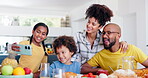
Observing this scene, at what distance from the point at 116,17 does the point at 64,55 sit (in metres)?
4.27

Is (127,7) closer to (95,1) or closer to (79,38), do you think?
(95,1)

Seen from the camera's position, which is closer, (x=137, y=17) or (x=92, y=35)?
(x=92, y=35)

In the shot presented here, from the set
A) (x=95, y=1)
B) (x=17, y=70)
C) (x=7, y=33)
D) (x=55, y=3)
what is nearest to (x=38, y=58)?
(x=17, y=70)

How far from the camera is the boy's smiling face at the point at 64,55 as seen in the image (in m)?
1.96

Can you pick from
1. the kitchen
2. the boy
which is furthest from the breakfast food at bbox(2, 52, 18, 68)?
the kitchen

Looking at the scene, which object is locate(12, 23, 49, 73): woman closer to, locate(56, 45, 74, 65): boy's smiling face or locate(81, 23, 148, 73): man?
locate(56, 45, 74, 65): boy's smiling face

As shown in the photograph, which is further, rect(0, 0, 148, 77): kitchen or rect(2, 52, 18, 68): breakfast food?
rect(0, 0, 148, 77): kitchen

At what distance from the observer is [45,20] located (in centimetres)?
852

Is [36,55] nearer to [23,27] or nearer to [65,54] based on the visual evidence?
[65,54]

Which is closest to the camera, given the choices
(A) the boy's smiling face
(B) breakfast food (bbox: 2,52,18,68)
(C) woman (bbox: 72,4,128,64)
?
(B) breakfast food (bbox: 2,52,18,68)

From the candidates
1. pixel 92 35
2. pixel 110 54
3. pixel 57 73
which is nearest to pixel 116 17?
pixel 92 35

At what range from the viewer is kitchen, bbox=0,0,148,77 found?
16.5ft

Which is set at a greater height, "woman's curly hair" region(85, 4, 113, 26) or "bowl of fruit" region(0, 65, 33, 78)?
"woman's curly hair" region(85, 4, 113, 26)

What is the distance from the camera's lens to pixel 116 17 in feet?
19.7
